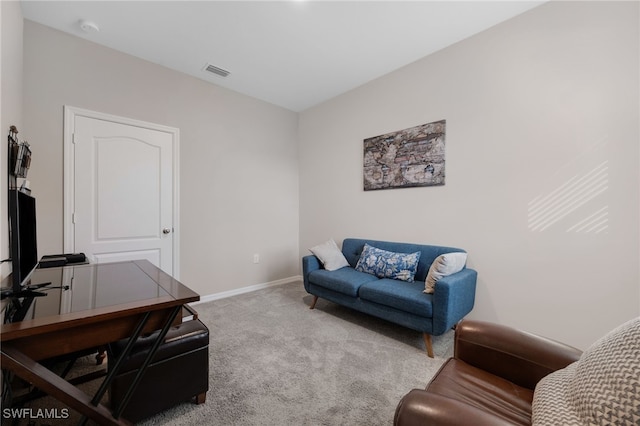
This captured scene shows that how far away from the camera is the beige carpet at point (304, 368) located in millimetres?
1481

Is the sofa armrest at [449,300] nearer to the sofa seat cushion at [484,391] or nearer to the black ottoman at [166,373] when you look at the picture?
the sofa seat cushion at [484,391]

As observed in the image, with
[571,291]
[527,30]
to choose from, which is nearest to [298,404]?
[571,291]

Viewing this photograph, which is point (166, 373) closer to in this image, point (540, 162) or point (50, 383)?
point (50, 383)

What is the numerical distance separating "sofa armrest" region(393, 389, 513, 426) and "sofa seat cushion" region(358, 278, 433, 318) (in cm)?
137

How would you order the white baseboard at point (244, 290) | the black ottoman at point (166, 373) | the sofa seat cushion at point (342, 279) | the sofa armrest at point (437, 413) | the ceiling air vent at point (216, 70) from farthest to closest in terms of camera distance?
the white baseboard at point (244, 290)
the ceiling air vent at point (216, 70)
the sofa seat cushion at point (342, 279)
the black ottoman at point (166, 373)
the sofa armrest at point (437, 413)

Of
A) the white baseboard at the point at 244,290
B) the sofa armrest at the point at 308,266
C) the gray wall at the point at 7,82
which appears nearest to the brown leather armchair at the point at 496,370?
the sofa armrest at the point at 308,266

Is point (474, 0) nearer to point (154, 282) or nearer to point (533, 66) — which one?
point (533, 66)

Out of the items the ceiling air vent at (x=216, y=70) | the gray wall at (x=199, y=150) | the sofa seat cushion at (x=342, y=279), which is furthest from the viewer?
the ceiling air vent at (x=216, y=70)

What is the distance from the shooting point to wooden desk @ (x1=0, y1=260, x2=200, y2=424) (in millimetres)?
884

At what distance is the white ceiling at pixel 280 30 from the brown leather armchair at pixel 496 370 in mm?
2437

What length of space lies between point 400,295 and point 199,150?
2864 mm

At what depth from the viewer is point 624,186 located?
182 centimetres

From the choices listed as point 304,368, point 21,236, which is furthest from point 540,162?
point 21,236

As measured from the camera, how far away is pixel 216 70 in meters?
3.07
